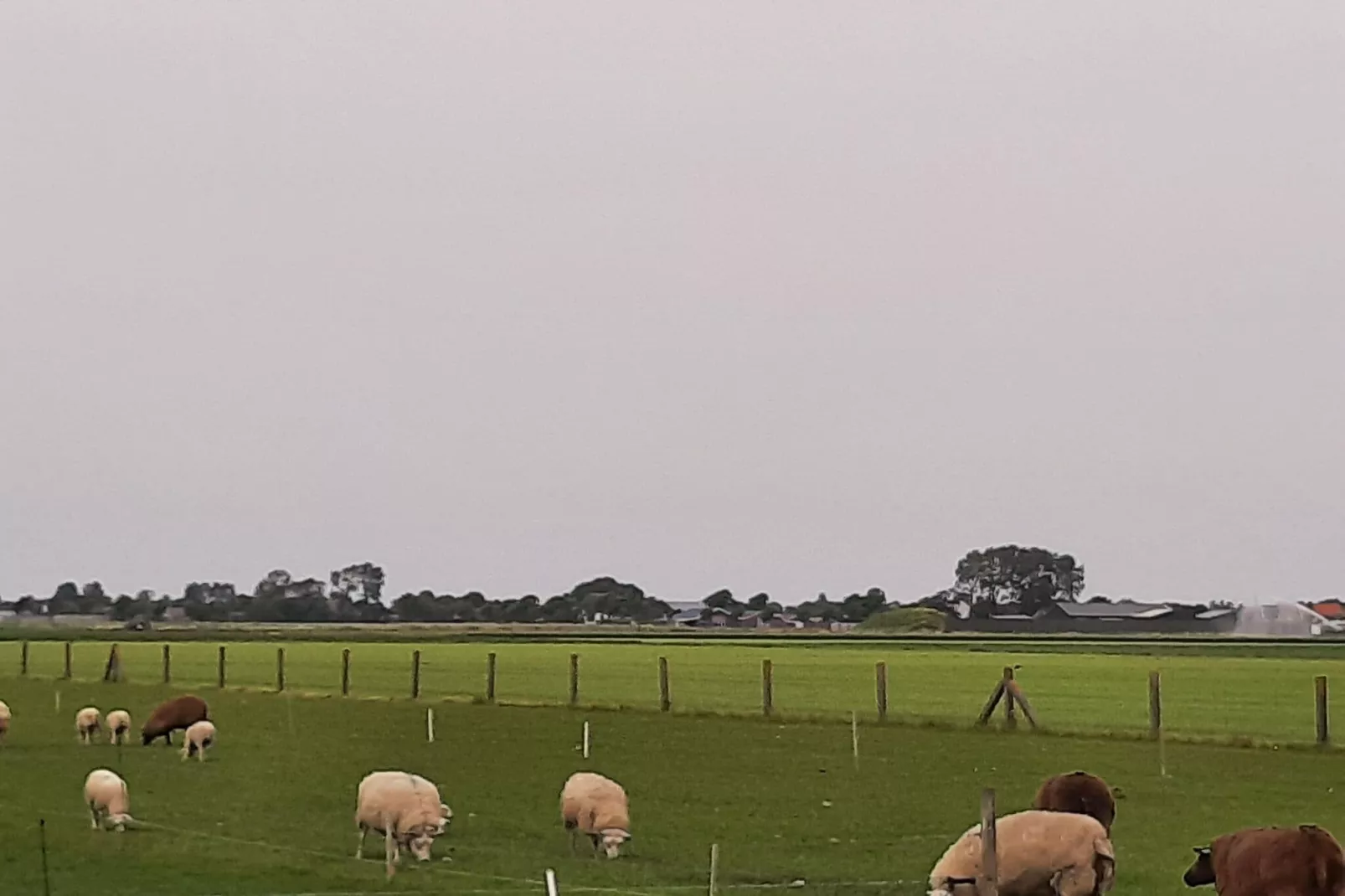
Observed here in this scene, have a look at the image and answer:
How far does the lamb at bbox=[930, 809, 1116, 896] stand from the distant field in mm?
21740

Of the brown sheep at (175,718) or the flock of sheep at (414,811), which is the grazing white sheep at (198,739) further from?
the flock of sheep at (414,811)

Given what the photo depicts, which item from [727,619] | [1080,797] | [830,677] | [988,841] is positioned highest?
[727,619]

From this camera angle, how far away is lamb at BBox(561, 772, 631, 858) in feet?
61.6

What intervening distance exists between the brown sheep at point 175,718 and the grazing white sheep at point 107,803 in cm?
1254

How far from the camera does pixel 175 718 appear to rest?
33.8m

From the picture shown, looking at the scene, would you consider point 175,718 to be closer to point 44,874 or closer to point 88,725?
point 88,725

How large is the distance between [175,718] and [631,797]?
12.7 metres

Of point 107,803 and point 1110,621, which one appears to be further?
point 1110,621

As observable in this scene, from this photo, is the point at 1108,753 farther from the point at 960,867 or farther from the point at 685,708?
the point at 960,867

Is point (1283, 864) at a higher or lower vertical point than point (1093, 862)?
higher

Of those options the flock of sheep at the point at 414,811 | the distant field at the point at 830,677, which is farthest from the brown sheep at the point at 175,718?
the flock of sheep at the point at 414,811

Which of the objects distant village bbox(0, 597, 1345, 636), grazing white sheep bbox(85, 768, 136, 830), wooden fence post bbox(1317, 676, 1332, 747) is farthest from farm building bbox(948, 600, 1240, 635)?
grazing white sheep bbox(85, 768, 136, 830)

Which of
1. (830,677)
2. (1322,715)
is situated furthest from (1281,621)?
(1322,715)

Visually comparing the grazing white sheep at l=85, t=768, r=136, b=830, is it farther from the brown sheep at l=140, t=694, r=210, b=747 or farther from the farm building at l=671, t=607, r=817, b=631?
the farm building at l=671, t=607, r=817, b=631
